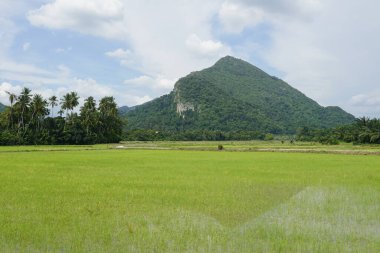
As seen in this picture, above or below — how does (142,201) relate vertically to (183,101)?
below

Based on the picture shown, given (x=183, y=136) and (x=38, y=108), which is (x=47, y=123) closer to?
(x=38, y=108)

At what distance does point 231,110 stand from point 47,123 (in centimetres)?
8640

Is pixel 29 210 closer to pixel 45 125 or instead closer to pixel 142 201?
pixel 142 201

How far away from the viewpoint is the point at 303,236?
6.88 meters

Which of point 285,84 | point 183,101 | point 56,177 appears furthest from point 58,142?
point 285,84

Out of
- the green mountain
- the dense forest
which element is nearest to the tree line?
the dense forest

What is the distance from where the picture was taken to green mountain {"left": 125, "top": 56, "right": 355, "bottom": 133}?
136m

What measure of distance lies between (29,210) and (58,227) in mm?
2056

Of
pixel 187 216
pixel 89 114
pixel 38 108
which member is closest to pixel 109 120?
pixel 89 114

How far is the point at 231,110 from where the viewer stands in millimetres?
138375

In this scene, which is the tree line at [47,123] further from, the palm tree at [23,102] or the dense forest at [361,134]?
the dense forest at [361,134]

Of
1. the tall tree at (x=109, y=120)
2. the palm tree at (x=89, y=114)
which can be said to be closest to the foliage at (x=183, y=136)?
the tall tree at (x=109, y=120)

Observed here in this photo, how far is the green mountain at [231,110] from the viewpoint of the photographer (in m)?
136

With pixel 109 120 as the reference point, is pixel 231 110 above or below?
above
